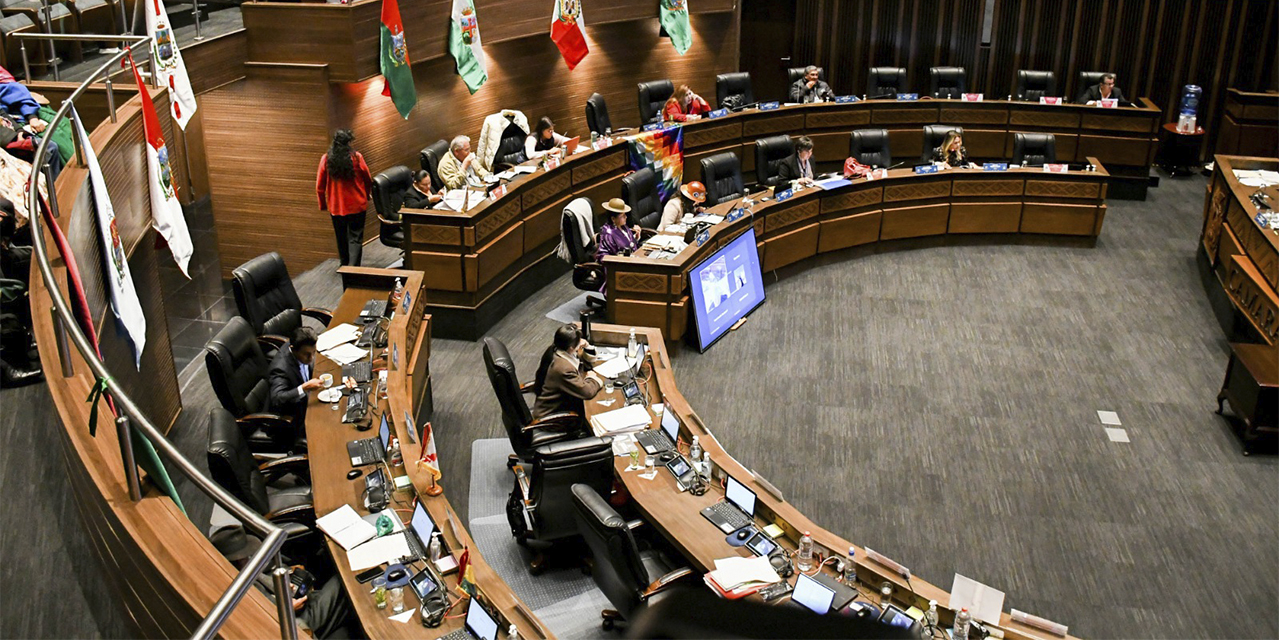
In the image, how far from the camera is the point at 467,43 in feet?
33.5

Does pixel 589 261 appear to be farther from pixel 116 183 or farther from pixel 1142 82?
pixel 1142 82

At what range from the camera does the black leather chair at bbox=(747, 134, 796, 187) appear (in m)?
10.4

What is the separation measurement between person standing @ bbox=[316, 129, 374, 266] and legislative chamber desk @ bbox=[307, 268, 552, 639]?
51.5 inches

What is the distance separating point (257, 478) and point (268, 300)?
228 cm

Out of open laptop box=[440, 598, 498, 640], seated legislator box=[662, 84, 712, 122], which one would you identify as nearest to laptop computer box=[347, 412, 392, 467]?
open laptop box=[440, 598, 498, 640]

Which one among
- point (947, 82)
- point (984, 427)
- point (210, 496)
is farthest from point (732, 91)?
point (210, 496)

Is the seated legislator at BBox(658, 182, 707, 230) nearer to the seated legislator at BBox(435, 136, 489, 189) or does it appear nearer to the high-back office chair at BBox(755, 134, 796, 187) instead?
the high-back office chair at BBox(755, 134, 796, 187)

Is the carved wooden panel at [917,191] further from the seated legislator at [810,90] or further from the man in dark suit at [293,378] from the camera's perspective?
the man in dark suit at [293,378]

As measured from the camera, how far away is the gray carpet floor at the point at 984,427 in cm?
569

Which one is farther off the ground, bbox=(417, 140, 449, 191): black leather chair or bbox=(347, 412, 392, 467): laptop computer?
bbox=(417, 140, 449, 191): black leather chair

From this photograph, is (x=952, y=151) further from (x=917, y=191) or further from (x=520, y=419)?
(x=520, y=419)

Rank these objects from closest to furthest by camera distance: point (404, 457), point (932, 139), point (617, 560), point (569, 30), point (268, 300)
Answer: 1. point (617, 560)
2. point (404, 457)
3. point (268, 300)
4. point (932, 139)
5. point (569, 30)

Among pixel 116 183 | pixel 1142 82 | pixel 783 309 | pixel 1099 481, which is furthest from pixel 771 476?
pixel 1142 82

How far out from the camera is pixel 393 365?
20.6 ft
